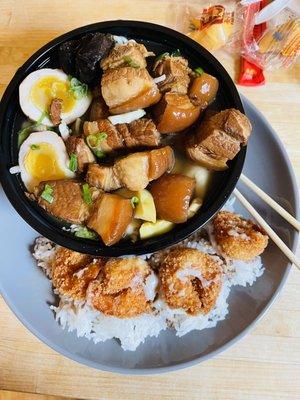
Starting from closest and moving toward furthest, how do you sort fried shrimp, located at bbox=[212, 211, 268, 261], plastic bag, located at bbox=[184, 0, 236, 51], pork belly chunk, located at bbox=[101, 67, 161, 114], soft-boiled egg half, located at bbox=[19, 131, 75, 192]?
1. pork belly chunk, located at bbox=[101, 67, 161, 114]
2. soft-boiled egg half, located at bbox=[19, 131, 75, 192]
3. fried shrimp, located at bbox=[212, 211, 268, 261]
4. plastic bag, located at bbox=[184, 0, 236, 51]

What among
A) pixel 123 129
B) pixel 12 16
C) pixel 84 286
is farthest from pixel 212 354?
pixel 12 16

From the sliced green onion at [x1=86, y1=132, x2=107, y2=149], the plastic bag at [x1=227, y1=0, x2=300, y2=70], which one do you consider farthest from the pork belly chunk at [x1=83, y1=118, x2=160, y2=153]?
the plastic bag at [x1=227, y1=0, x2=300, y2=70]

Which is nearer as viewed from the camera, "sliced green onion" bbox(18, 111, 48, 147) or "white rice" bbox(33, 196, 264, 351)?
"sliced green onion" bbox(18, 111, 48, 147)

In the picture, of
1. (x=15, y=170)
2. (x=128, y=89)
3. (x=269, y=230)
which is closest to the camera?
(x=128, y=89)

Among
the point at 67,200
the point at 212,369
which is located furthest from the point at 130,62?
the point at 212,369

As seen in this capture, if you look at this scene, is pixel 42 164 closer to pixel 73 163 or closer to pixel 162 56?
pixel 73 163

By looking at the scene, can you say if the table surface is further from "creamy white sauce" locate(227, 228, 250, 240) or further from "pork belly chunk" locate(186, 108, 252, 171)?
"pork belly chunk" locate(186, 108, 252, 171)

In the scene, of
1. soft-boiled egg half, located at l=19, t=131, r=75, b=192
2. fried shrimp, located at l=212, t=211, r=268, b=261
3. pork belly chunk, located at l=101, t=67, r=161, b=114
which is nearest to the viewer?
pork belly chunk, located at l=101, t=67, r=161, b=114
